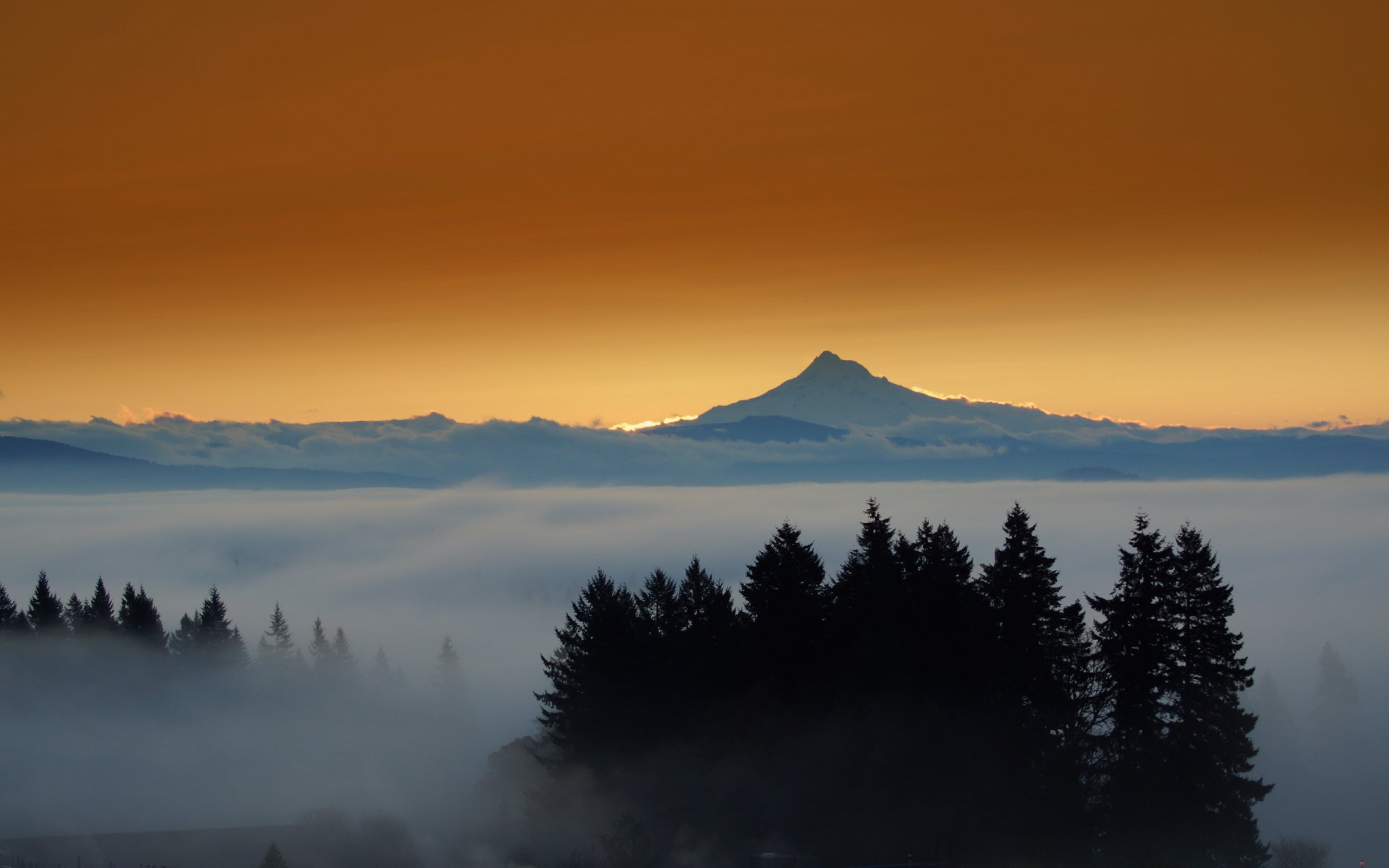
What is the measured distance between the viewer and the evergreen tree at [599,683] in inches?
1690

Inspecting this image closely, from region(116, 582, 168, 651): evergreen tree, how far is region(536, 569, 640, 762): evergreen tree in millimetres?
43538

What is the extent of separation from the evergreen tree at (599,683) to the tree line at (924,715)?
80 mm

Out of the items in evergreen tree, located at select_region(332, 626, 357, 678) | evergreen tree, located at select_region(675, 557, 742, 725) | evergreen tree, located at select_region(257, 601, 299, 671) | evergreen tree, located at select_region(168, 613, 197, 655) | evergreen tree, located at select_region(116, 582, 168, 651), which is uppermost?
evergreen tree, located at select_region(675, 557, 742, 725)

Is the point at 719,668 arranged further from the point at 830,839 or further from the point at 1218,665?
the point at 1218,665

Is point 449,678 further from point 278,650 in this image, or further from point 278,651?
point 278,651

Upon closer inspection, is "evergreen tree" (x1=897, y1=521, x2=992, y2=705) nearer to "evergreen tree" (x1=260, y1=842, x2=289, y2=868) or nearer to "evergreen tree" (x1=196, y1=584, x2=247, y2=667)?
"evergreen tree" (x1=260, y1=842, x2=289, y2=868)

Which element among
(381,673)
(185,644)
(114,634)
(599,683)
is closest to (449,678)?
(381,673)

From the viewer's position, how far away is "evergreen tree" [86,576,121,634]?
7638 cm

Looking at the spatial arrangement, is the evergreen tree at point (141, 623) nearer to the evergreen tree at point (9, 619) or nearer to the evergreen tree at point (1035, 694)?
the evergreen tree at point (9, 619)

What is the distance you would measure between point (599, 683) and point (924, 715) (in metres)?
12.7

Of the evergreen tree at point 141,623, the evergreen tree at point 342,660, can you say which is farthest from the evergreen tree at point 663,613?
the evergreen tree at point 342,660

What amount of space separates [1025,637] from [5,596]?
2754 inches

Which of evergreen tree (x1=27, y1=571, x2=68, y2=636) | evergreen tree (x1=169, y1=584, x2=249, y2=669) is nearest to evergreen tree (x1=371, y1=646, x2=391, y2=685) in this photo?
evergreen tree (x1=169, y1=584, x2=249, y2=669)

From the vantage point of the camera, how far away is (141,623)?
77.8 meters
